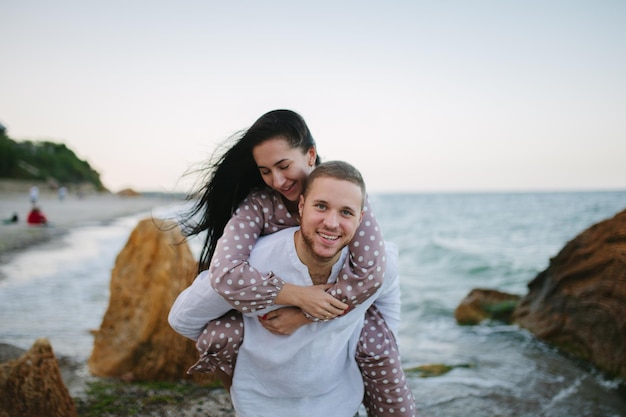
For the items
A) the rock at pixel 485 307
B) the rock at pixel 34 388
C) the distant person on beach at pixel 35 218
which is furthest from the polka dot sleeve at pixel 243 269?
the distant person on beach at pixel 35 218

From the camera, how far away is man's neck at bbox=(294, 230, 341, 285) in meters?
2.69

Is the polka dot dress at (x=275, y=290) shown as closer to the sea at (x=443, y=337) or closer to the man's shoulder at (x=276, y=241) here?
the man's shoulder at (x=276, y=241)

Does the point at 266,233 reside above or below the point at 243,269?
above

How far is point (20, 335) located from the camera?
614 centimetres

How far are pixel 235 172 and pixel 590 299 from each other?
4862 millimetres

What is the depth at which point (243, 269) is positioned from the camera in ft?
8.24

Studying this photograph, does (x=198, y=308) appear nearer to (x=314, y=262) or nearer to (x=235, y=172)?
(x=314, y=262)

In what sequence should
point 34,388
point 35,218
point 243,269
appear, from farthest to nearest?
point 35,218
point 34,388
point 243,269

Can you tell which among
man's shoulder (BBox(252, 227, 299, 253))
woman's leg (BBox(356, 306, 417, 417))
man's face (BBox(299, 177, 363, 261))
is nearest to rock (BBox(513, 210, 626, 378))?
woman's leg (BBox(356, 306, 417, 417))

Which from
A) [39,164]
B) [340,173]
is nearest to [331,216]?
[340,173]

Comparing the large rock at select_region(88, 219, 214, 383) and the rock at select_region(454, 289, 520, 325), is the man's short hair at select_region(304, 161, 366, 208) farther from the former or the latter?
the rock at select_region(454, 289, 520, 325)

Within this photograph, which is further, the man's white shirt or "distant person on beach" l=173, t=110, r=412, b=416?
the man's white shirt

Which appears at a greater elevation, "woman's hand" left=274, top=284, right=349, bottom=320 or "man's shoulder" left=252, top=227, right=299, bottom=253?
"man's shoulder" left=252, top=227, right=299, bottom=253

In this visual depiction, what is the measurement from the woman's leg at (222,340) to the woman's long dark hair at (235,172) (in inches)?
27.9
